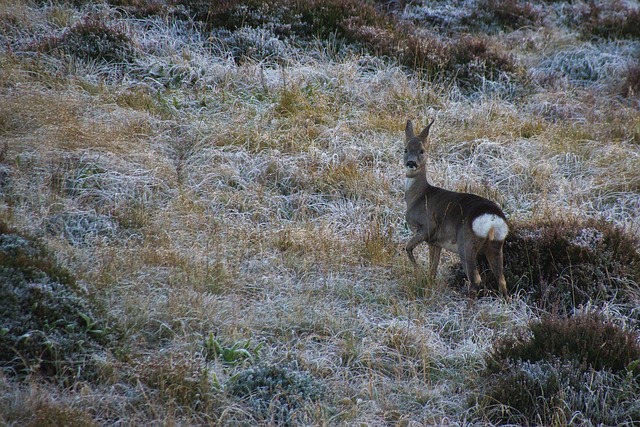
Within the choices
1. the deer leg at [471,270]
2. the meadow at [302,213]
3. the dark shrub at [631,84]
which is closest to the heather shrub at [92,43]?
the meadow at [302,213]

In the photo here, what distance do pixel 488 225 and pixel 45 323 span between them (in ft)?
10.2

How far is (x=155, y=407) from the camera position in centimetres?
402

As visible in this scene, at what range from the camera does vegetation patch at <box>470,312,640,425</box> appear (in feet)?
14.2

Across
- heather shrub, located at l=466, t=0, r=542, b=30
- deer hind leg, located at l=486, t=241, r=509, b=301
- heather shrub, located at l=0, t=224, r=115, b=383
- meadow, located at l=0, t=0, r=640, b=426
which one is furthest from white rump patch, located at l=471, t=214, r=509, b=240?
heather shrub, located at l=466, t=0, r=542, b=30

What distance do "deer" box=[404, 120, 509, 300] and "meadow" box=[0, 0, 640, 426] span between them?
0.94 feet

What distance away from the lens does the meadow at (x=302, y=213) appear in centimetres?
437

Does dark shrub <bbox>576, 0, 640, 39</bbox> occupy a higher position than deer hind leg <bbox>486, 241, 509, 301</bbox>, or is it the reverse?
dark shrub <bbox>576, 0, 640, 39</bbox>

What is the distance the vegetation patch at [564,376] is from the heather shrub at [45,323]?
2.37 meters

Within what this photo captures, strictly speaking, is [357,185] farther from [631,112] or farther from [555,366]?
[631,112]

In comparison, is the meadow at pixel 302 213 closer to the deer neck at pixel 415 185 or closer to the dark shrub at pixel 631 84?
the dark shrub at pixel 631 84

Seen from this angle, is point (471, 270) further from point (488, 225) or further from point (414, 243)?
point (414, 243)

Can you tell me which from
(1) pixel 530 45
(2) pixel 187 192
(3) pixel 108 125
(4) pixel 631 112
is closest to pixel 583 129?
(4) pixel 631 112

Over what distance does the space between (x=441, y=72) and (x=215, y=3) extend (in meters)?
3.38

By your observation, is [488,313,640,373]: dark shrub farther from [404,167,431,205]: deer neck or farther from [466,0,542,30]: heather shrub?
[466,0,542,30]: heather shrub
